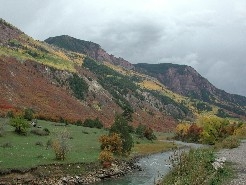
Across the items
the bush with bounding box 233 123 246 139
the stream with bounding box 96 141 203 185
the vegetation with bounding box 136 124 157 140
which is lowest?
the stream with bounding box 96 141 203 185

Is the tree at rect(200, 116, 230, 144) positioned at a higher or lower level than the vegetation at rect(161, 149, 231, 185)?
higher

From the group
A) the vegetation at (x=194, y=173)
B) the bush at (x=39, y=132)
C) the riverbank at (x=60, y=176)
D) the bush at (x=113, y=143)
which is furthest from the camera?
the bush at (x=39, y=132)

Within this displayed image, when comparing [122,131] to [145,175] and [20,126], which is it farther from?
[20,126]

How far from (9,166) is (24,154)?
710 centimetres

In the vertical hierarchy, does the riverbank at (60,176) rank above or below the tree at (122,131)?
below

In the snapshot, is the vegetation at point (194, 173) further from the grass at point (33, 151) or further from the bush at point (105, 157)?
the bush at point (105, 157)

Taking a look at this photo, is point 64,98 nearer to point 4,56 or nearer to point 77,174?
point 4,56

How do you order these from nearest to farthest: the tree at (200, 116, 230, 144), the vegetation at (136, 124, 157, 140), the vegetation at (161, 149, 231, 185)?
Answer: 1. the vegetation at (161, 149, 231, 185)
2. the vegetation at (136, 124, 157, 140)
3. the tree at (200, 116, 230, 144)

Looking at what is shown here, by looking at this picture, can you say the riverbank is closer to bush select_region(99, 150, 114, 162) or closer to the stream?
bush select_region(99, 150, 114, 162)

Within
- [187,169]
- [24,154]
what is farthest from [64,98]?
[187,169]

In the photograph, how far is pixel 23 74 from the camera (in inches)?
6900

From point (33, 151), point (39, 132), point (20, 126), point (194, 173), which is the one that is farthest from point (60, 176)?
point (194, 173)

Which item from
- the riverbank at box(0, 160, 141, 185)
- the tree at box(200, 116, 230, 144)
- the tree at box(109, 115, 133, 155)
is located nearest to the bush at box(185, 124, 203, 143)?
the tree at box(200, 116, 230, 144)

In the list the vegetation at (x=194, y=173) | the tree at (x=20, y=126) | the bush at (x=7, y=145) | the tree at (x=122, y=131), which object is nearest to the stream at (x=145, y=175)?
the tree at (x=122, y=131)
